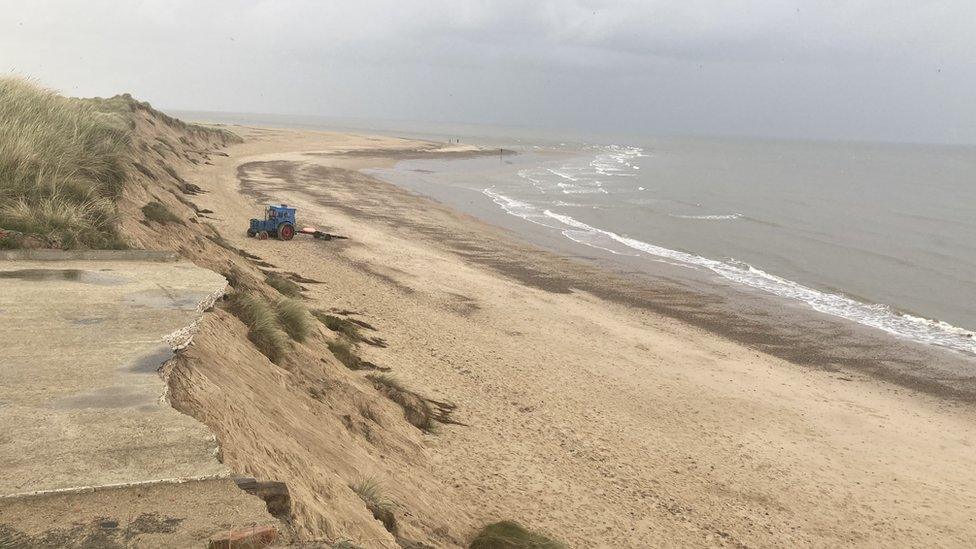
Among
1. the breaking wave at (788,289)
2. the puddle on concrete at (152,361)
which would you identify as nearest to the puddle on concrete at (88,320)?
the puddle on concrete at (152,361)

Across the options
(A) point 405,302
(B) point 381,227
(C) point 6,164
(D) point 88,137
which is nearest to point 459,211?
(B) point 381,227

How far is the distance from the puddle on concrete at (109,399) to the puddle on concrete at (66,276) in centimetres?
350

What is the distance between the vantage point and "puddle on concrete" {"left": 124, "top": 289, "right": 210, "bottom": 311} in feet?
24.9

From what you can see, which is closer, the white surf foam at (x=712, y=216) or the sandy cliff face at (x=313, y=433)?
the sandy cliff face at (x=313, y=433)

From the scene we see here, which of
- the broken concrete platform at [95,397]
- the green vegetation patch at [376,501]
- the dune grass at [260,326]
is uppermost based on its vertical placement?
the broken concrete platform at [95,397]

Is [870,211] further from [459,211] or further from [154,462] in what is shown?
[154,462]

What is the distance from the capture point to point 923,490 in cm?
1086

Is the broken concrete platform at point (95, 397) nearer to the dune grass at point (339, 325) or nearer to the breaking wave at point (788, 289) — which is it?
the dune grass at point (339, 325)

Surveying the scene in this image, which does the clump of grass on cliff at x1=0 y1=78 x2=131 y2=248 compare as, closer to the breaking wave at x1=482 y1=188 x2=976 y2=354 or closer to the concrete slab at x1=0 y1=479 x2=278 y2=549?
the concrete slab at x1=0 y1=479 x2=278 y2=549

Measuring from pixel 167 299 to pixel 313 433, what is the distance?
229 centimetres

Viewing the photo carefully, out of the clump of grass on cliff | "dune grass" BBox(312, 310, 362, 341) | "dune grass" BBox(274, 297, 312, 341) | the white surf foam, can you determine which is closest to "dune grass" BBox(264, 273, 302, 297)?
"dune grass" BBox(312, 310, 362, 341)

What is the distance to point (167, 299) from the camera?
7.85 m

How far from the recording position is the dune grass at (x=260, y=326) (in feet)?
28.8

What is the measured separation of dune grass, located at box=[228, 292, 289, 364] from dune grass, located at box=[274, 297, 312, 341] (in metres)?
0.81
